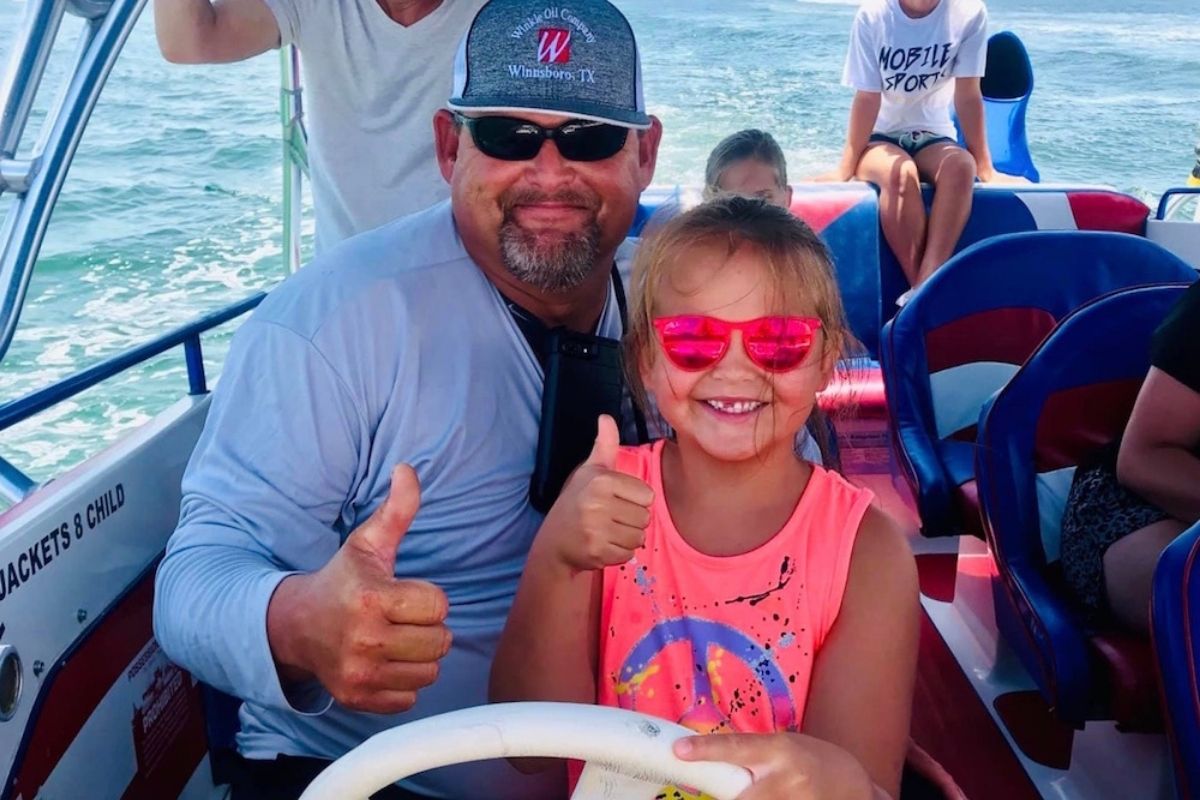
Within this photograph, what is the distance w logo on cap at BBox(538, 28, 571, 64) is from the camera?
1354mm

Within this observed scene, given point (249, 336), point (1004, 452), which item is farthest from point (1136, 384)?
point (249, 336)

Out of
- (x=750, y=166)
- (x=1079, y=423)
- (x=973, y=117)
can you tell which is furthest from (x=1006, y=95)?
(x=1079, y=423)

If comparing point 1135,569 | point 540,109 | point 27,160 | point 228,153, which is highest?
point 540,109

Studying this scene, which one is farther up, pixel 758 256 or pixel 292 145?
pixel 758 256

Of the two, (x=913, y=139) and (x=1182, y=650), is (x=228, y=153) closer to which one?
(x=913, y=139)

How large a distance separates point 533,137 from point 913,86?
140 inches

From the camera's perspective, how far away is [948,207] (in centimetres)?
392

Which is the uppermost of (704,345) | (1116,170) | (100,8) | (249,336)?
(100,8)

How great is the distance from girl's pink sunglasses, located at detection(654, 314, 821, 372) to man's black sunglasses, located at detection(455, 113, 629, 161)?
1.20ft

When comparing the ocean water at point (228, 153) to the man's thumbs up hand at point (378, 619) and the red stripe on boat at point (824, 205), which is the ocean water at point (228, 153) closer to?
the red stripe on boat at point (824, 205)

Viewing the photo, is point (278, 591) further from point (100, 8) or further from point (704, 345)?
point (100, 8)

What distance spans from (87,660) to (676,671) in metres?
0.78

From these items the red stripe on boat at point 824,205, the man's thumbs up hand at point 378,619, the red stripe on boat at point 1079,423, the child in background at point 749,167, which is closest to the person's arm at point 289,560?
the man's thumbs up hand at point 378,619

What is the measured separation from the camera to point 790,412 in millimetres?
1156
